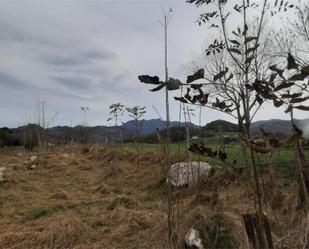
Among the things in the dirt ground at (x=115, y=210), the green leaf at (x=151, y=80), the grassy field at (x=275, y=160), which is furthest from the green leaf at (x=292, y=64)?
the dirt ground at (x=115, y=210)

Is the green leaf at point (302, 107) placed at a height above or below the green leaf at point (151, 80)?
below

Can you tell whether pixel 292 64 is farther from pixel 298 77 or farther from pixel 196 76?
pixel 196 76

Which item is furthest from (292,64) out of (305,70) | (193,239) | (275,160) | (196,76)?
(275,160)

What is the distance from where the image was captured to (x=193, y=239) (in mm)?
3795

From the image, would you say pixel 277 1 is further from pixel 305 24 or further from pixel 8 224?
pixel 305 24

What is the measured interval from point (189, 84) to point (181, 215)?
3224 mm

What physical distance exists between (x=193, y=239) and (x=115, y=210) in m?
2.28

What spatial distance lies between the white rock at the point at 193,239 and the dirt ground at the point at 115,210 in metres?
0.08

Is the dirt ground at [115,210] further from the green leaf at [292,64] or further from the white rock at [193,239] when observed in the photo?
the green leaf at [292,64]

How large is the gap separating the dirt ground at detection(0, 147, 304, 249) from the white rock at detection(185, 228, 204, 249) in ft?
0.25

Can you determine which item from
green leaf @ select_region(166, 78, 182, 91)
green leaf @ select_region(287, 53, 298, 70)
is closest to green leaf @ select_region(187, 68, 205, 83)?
green leaf @ select_region(166, 78, 182, 91)

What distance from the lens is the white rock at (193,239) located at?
3.75 metres

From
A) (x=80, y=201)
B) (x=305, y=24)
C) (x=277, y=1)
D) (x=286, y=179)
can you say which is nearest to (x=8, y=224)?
(x=80, y=201)

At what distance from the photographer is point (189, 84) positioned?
1.12 m
